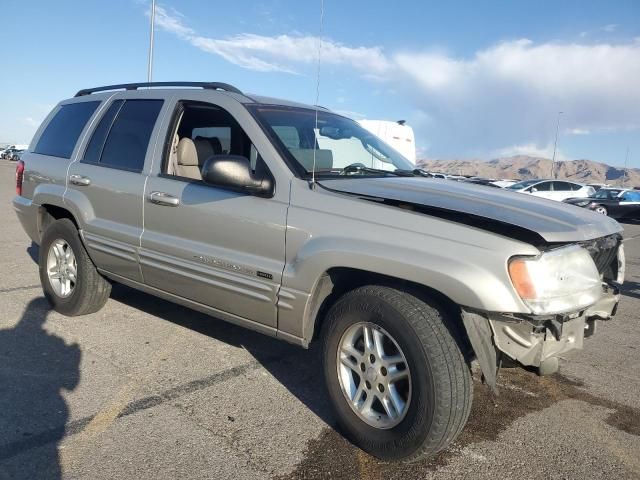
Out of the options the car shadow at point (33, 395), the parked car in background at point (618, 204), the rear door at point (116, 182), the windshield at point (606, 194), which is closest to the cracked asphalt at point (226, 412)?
the car shadow at point (33, 395)

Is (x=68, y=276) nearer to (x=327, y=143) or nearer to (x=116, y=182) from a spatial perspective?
(x=116, y=182)

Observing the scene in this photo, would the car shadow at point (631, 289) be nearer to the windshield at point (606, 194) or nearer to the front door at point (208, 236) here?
the front door at point (208, 236)

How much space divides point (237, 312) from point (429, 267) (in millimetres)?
1438

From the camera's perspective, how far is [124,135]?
4.46m

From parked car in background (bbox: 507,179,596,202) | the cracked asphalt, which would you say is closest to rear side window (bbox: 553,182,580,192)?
parked car in background (bbox: 507,179,596,202)

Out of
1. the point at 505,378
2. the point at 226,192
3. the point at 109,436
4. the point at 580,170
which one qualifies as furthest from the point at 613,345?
the point at 580,170

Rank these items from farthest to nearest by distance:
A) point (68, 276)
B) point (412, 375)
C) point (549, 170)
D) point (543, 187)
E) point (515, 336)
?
point (549, 170) → point (543, 187) → point (68, 276) → point (412, 375) → point (515, 336)

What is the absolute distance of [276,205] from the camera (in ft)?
10.8

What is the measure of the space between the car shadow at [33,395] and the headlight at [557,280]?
7.70 feet

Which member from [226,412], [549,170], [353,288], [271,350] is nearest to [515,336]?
[353,288]

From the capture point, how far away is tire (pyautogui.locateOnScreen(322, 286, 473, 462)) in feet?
8.52

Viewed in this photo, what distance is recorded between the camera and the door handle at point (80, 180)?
4.55 m

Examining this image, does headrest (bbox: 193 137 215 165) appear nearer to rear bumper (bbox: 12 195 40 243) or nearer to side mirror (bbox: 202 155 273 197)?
side mirror (bbox: 202 155 273 197)

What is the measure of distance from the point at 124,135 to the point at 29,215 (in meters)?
1.59
